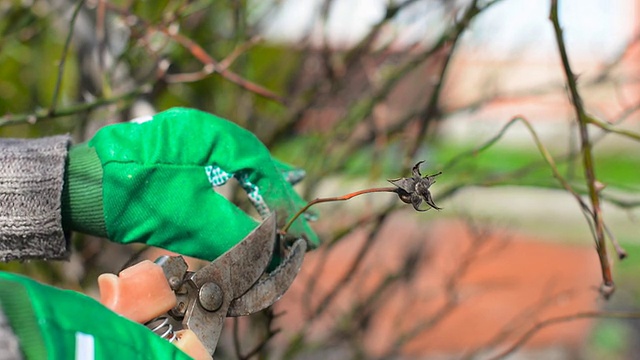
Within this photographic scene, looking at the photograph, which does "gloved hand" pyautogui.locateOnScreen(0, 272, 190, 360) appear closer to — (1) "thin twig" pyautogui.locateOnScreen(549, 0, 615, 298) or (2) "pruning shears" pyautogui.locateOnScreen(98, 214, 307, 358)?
(2) "pruning shears" pyautogui.locateOnScreen(98, 214, 307, 358)

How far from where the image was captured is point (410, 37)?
2.92 meters

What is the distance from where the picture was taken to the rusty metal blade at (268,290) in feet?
3.87

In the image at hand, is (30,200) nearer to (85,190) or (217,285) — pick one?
(85,190)

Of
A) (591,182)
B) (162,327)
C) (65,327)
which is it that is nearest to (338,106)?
(591,182)

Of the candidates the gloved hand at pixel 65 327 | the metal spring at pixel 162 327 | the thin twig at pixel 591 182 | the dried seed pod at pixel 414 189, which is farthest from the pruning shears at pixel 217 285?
the thin twig at pixel 591 182

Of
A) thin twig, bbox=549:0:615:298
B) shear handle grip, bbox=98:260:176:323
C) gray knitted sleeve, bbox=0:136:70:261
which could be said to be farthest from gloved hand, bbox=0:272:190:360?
thin twig, bbox=549:0:615:298

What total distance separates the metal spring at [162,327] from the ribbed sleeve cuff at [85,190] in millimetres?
242

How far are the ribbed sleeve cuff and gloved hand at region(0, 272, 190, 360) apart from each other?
0.41 metres

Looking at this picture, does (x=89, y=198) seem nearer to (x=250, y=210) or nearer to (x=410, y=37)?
(x=250, y=210)

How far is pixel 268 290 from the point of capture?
3.91ft

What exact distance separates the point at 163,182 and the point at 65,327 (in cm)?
47

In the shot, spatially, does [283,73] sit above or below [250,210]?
above

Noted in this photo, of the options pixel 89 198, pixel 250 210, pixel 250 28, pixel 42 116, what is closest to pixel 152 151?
pixel 89 198

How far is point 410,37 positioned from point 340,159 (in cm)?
72
